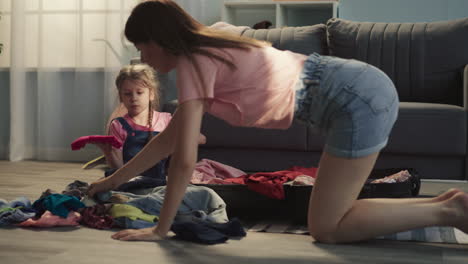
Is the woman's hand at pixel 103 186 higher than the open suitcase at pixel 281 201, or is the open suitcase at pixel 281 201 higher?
the woman's hand at pixel 103 186

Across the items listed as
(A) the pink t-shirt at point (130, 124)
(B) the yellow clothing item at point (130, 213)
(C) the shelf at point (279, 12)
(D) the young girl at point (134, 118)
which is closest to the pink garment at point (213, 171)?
(D) the young girl at point (134, 118)

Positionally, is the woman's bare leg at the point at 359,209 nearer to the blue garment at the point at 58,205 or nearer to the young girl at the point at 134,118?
the blue garment at the point at 58,205

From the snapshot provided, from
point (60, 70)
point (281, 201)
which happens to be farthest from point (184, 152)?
point (60, 70)

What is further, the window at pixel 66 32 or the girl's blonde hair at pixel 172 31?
the window at pixel 66 32

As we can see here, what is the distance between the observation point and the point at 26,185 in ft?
10.2

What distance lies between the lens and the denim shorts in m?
1.73

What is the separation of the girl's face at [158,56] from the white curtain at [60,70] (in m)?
2.57

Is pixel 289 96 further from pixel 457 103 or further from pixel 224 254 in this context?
pixel 457 103

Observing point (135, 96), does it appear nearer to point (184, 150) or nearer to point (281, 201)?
point (281, 201)

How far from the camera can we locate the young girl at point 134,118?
287 cm

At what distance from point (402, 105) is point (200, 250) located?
1.78 metres

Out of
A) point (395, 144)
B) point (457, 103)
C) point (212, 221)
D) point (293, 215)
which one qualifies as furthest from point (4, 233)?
point (457, 103)

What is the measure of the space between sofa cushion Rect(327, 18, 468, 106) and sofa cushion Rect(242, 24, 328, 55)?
0.56ft

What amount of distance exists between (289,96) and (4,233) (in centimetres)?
97
